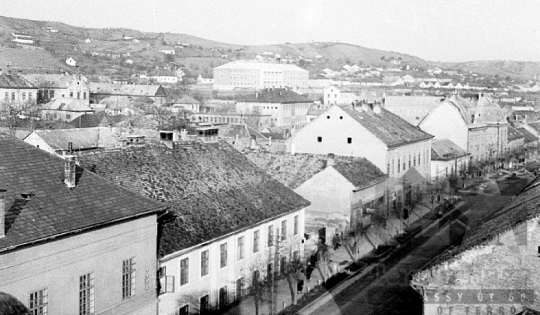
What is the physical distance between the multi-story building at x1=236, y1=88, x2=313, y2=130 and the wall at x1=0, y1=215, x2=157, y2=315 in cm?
11618

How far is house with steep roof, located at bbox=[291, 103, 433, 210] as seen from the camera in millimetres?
56219

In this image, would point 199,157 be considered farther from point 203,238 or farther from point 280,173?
point 280,173

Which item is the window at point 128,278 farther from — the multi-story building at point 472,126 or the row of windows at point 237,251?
the multi-story building at point 472,126

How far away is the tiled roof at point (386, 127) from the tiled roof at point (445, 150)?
238 inches

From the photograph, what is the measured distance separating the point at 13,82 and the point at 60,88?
12.4 m

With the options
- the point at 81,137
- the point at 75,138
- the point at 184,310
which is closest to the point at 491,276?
the point at 184,310

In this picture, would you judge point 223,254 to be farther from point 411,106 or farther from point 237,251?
point 411,106

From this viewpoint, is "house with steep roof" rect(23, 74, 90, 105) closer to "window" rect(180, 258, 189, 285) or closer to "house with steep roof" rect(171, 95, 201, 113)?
"house with steep roof" rect(171, 95, 201, 113)

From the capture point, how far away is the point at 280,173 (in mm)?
50375

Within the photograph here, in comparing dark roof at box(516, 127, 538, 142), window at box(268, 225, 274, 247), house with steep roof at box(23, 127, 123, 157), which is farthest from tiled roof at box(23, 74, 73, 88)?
window at box(268, 225, 274, 247)

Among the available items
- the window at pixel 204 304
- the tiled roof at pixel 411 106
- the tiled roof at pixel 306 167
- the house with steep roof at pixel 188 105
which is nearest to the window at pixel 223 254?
the window at pixel 204 304

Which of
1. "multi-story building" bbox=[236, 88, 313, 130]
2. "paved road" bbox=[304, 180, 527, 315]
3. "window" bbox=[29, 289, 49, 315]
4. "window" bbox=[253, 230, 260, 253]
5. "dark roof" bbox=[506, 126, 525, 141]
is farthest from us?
"multi-story building" bbox=[236, 88, 313, 130]

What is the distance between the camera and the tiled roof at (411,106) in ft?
379

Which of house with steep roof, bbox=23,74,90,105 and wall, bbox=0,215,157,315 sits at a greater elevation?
house with steep roof, bbox=23,74,90,105
